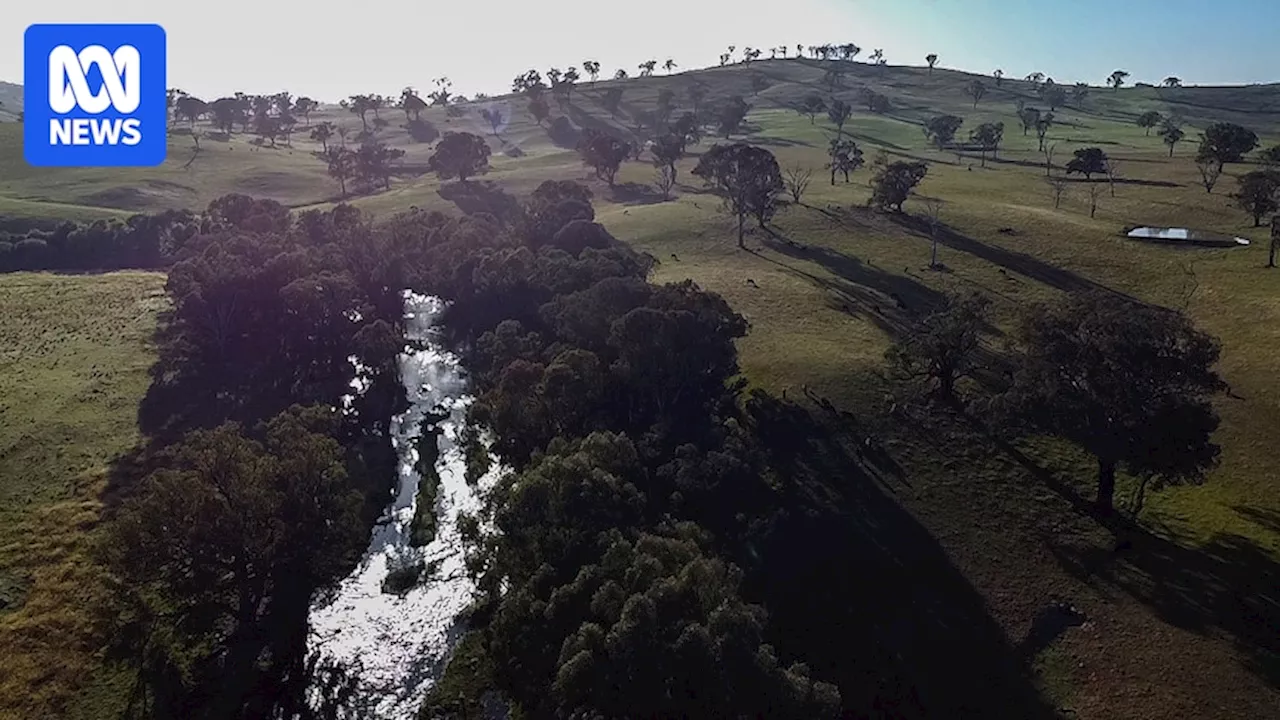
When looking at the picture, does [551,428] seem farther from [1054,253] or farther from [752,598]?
[1054,253]

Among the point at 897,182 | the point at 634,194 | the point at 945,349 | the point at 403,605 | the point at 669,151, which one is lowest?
the point at 403,605

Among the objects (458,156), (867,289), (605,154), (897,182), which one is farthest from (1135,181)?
(458,156)

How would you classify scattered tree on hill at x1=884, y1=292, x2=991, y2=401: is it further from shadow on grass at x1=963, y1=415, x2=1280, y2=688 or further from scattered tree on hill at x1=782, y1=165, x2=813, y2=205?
scattered tree on hill at x1=782, y1=165, x2=813, y2=205

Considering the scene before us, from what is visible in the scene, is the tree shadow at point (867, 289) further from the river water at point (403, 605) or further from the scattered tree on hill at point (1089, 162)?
the scattered tree on hill at point (1089, 162)

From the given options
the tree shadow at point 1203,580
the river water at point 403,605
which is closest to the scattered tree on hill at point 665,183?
the river water at point 403,605

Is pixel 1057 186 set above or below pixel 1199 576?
above

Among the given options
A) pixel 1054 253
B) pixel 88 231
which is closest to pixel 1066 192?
pixel 1054 253

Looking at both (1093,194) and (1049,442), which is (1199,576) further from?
(1093,194)

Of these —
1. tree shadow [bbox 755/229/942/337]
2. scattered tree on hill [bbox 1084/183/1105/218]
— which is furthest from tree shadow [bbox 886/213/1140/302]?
scattered tree on hill [bbox 1084/183/1105/218]
